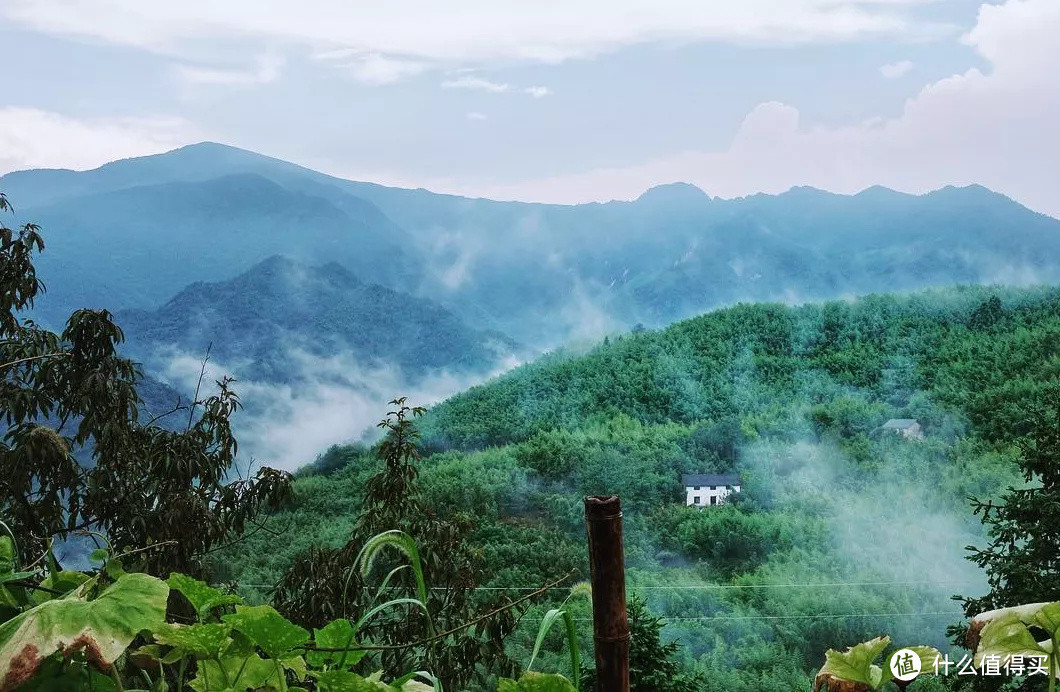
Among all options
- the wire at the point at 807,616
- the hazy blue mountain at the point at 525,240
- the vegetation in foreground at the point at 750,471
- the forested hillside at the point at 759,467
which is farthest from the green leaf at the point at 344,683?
the hazy blue mountain at the point at 525,240

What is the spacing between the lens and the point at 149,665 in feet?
1.34

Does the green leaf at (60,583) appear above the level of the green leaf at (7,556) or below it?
below

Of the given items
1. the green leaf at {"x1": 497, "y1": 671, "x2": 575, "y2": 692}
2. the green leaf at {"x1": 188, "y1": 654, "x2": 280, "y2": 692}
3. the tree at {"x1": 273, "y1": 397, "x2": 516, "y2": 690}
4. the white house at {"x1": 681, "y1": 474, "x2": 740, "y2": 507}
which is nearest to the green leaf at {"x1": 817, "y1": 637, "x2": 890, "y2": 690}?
the green leaf at {"x1": 497, "y1": 671, "x2": 575, "y2": 692}

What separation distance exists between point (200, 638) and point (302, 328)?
3710mm

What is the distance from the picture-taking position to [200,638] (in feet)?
1.09

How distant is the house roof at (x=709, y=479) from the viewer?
367 cm

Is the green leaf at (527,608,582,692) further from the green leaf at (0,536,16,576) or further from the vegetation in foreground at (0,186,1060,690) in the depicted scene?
the vegetation in foreground at (0,186,1060,690)

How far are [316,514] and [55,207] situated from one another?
171 centimetres

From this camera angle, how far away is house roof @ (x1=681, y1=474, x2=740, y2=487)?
3670 mm

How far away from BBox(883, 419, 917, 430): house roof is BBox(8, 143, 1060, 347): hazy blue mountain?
2.40ft

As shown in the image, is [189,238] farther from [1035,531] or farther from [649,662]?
[1035,531]

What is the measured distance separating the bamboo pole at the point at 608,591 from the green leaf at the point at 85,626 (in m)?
0.16

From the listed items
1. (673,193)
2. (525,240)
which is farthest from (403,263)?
(673,193)

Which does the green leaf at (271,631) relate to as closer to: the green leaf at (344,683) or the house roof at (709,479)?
the green leaf at (344,683)
